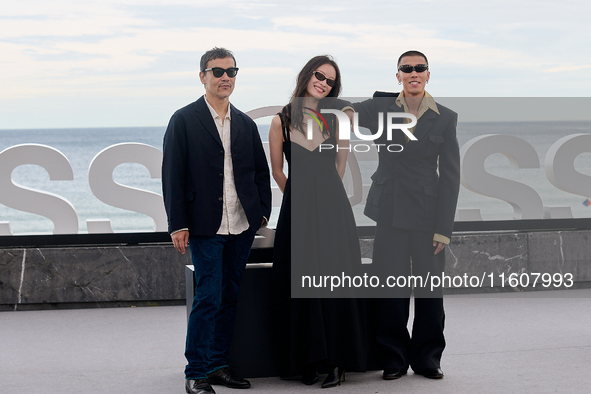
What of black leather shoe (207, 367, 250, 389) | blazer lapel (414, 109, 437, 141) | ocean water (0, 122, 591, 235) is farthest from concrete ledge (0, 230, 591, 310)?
blazer lapel (414, 109, 437, 141)

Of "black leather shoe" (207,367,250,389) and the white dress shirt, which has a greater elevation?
the white dress shirt

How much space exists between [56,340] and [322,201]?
2.24 m

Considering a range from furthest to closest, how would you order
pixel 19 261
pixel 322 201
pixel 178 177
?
1. pixel 19 261
2. pixel 322 201
3. pixel 178 177

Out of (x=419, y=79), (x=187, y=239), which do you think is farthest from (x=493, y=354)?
(x=187, y=239)

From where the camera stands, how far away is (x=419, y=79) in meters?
3.57

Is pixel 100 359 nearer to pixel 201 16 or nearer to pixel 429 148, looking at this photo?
pixel 429 148

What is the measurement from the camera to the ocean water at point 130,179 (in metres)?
23.0

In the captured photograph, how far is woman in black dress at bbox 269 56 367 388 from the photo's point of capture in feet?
11.3

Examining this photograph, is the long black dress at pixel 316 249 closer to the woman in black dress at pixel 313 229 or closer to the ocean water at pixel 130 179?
the woman in black dress at pixel 313 229

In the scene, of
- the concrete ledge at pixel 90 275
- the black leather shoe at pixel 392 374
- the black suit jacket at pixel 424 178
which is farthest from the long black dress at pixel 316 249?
the concrete ledge at pixel 90 275

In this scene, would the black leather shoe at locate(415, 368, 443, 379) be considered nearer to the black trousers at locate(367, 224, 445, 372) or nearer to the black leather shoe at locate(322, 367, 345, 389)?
the black trousers at locate(367, 224, 445, 372)

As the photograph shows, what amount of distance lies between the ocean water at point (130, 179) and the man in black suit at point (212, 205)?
7.40 feet

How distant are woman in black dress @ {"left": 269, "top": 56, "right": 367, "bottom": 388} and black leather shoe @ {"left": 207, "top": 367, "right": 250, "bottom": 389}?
25cm

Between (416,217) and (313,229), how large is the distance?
0.56 metres
